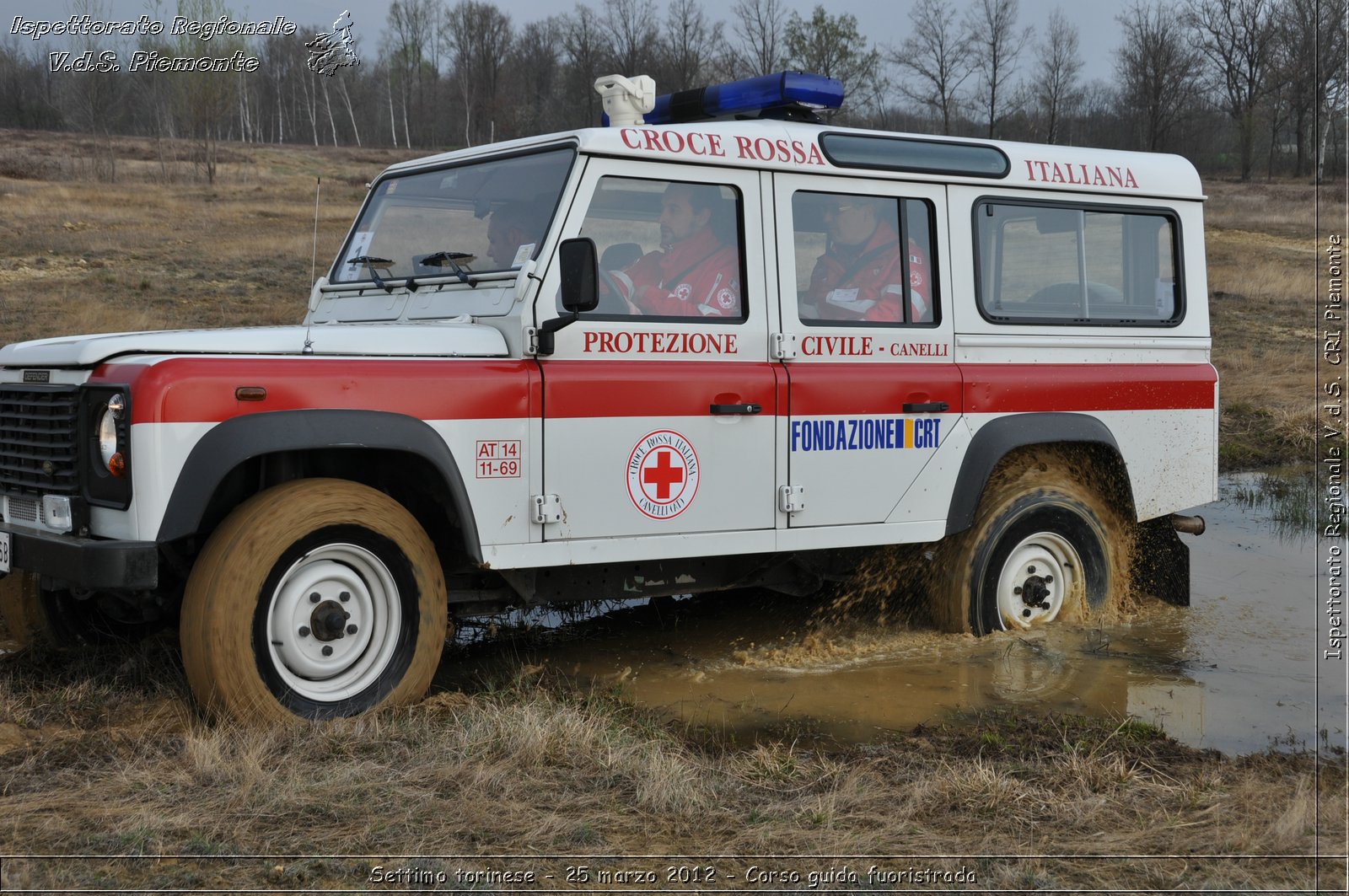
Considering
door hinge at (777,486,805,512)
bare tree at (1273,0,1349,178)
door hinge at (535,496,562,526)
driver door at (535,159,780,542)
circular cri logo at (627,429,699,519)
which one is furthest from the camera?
bare tree at (1273,0,1349,178)

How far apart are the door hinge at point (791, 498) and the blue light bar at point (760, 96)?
183 cm

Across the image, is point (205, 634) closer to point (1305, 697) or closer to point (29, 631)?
point (29, 631)

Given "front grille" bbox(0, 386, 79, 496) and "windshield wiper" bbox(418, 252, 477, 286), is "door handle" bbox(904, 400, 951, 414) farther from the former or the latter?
"front grille" bbox(0, 386, 79, 496)

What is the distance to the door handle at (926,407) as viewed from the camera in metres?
5.98

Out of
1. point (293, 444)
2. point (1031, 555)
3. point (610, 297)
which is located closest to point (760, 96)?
point (610, 297)

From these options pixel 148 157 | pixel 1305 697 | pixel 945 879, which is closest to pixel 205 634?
pixel 945 879

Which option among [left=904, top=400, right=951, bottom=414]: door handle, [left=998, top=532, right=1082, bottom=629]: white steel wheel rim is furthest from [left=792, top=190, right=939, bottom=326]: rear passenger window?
[left=998, top=532, right=1082, bottom=629]: white steel wheel rim

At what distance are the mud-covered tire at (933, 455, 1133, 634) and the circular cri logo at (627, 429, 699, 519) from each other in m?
1.73

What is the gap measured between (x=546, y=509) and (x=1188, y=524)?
392cm

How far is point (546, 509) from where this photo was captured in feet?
16.5

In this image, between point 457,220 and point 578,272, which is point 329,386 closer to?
point 578,272

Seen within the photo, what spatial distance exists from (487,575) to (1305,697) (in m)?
3.62

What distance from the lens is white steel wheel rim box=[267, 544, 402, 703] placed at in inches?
181

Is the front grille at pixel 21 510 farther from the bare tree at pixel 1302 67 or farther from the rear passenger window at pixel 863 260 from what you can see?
the bare tree at pixel 1302 67
